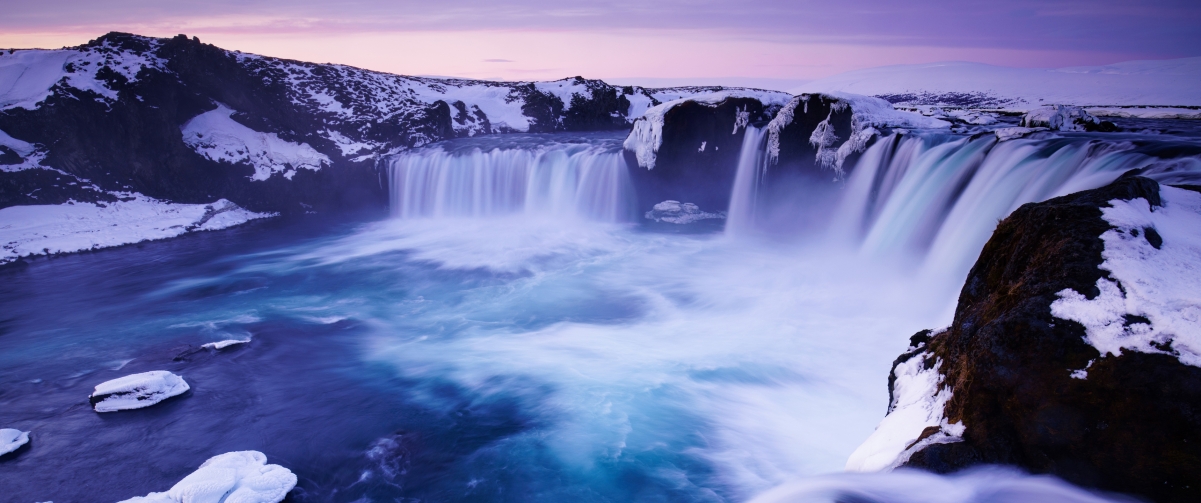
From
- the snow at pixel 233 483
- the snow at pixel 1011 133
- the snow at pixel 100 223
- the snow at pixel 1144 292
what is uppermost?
the snow at pixel 1011 133

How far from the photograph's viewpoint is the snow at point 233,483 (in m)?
5.52

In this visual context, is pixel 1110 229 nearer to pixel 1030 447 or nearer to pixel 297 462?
pixel 1030 447

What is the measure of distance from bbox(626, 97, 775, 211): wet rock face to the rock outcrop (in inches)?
581

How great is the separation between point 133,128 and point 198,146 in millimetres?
2123

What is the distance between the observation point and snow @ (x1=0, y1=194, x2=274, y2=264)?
17.8m

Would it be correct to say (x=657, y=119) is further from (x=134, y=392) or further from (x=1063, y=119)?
(x=134, y=392)

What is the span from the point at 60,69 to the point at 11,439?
22.1m

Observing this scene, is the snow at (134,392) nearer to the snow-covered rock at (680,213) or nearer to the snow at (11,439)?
the snow at (11,439)

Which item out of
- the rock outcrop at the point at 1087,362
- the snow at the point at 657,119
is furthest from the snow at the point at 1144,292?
the snow at the point at 657,119

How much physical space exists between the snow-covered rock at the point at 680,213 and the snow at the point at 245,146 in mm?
15172

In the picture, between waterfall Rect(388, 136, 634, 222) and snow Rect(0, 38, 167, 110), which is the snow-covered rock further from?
snow Rect(0, 38, 167, 110)

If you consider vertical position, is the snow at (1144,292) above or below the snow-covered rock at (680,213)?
above

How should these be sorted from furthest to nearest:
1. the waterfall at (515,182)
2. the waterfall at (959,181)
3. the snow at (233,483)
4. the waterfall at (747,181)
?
1. the waterfall at (515,182)
2. the waterfall at (747,181)
3. the waterfall at (959,181)
4. the snow at (233,483)

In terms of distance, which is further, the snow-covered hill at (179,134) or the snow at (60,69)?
the snow at (60,69)
